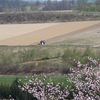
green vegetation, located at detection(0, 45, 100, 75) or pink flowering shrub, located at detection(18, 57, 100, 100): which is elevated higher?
pink flowering shrub, located at detection(18, 57, 100, 100)

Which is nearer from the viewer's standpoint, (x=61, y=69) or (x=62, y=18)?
(x=61, y=69)

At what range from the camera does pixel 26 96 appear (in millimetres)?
9648

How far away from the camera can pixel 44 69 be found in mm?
17312

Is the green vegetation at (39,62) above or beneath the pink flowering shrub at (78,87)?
beneath

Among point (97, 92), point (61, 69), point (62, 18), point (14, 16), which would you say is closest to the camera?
point (97, 92)

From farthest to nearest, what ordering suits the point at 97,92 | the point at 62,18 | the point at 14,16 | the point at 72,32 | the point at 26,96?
the point at 14,16, the point at 62,18, the point at 72,32, the point at 26,96, the point at 97,92

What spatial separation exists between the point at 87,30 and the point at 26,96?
37556 millimetres

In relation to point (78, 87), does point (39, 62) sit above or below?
below

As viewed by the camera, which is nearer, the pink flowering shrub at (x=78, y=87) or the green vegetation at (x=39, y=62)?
the pink flowering shrub at (x=78, y=87)

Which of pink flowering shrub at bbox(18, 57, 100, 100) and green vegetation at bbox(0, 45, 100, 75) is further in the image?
green vegetation at bbox(0, 45, 100, 75)

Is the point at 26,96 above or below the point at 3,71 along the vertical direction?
above

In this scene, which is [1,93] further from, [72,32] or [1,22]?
[1,22]

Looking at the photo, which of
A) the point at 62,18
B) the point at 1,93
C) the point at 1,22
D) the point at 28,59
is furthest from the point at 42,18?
the point at 1,93

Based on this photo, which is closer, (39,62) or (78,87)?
(78,87)
